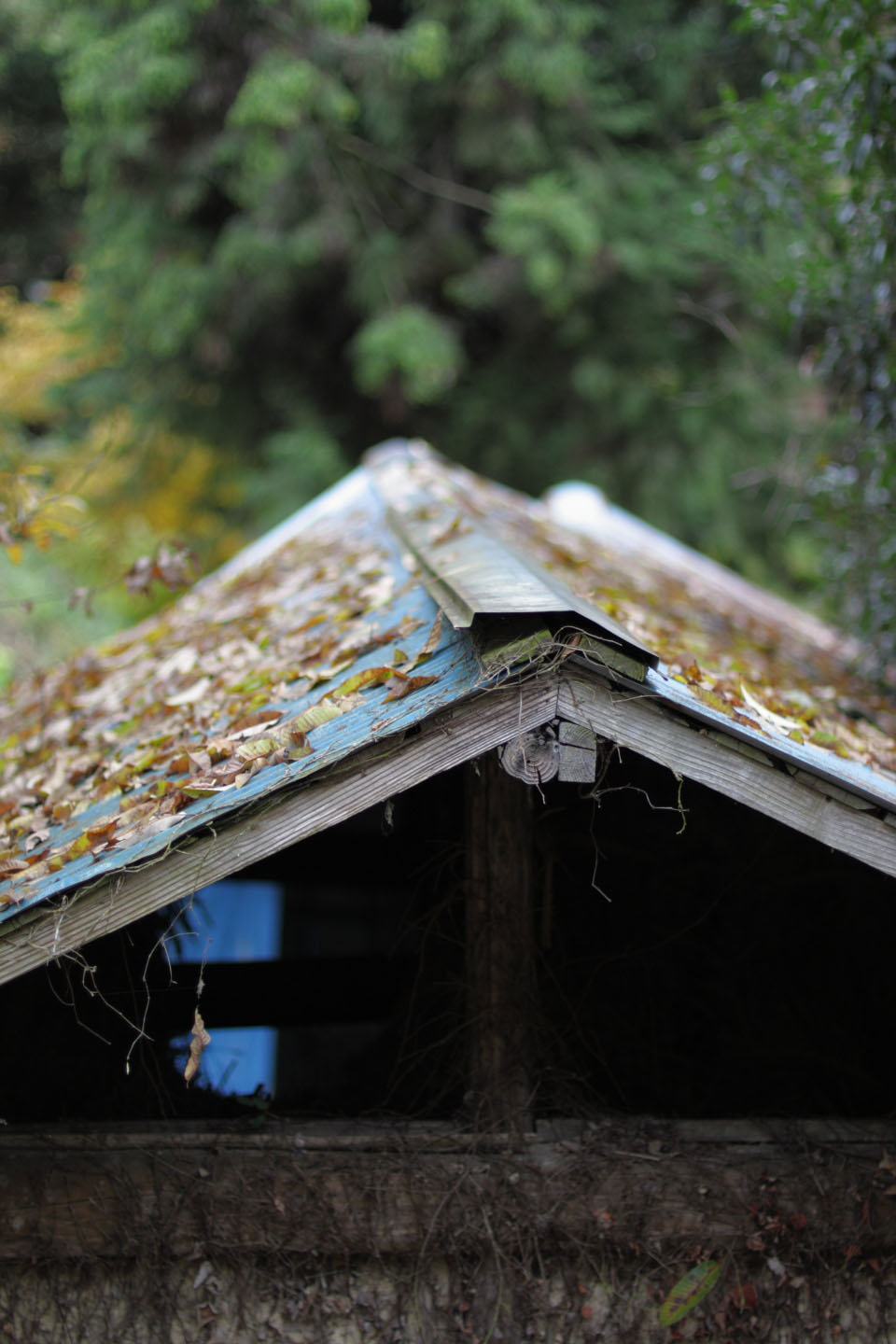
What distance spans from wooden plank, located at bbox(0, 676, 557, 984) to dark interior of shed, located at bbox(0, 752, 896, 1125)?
0.88 m

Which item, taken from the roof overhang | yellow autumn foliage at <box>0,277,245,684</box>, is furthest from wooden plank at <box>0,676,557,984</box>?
yellow autumn foliage at <box>0,277,245,684</box>

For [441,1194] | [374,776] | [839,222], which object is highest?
[839,222]

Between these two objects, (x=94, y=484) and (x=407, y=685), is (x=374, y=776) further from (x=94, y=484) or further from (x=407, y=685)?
(x=94, y=484)

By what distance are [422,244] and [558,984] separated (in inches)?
431

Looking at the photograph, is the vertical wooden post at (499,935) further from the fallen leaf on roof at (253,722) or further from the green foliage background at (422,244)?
the green foliage background at (422,244)

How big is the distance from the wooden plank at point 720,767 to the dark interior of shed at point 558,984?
0.82 m

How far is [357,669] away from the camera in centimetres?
257

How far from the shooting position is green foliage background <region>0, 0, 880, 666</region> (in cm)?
1064

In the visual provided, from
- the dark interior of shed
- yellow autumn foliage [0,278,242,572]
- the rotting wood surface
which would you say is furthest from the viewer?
yellow autumn foliage [0,278,242,572]

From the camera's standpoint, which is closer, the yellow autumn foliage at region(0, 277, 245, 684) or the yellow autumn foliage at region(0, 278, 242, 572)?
the yellow autumn foliage at region(0, 277, 245, 684)

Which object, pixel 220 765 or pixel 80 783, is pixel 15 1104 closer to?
pixel 80 783

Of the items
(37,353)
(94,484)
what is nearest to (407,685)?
(94,484)

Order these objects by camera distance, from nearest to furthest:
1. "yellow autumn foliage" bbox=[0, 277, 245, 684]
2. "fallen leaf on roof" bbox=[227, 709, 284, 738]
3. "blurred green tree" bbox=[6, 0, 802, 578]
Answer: "fallen leaf on roof" bbox=[227, 709, 284, 738] < "blurred green tree" bbox=[6, 0, 802, 578] < "yellow autumn foliage" bbox=[0, 277, 245, 684]

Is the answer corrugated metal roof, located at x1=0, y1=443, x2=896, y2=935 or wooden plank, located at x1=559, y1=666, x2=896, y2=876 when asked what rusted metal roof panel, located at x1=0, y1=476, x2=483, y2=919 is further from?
wooden plank, located at x1=559, y1=666, x2=896, y2=876
